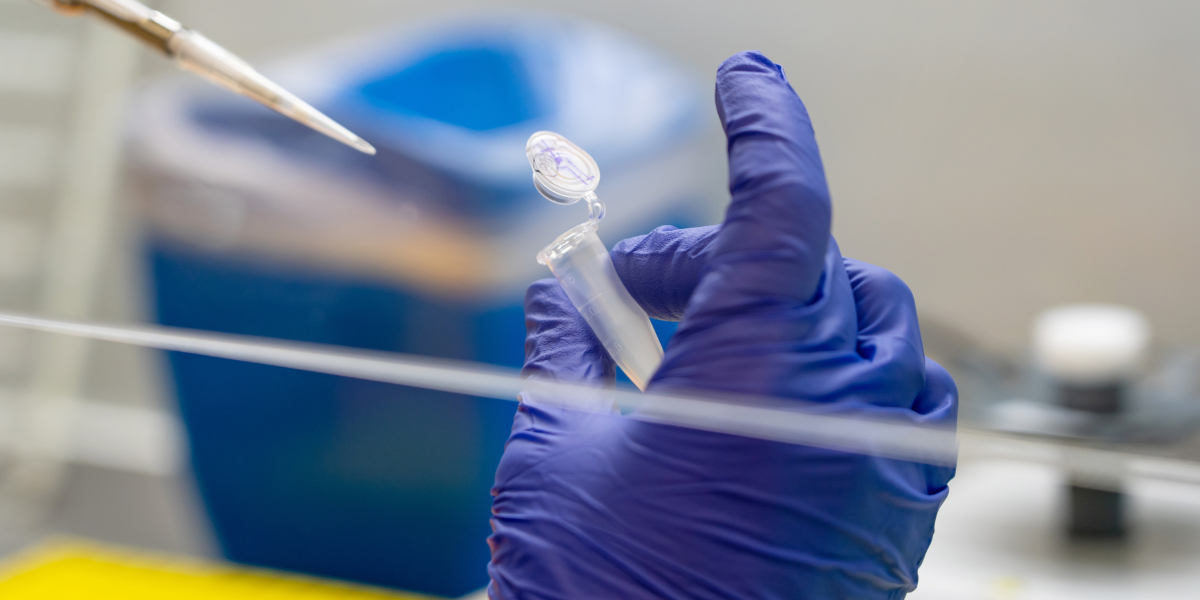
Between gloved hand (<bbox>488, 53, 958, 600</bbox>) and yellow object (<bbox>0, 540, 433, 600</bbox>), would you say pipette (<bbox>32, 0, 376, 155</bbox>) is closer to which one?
gloved hand (<bbox>488, 53, 958, 600</bbox>)

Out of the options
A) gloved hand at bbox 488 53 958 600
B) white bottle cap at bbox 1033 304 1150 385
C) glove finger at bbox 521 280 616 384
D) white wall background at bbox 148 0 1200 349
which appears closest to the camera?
gloved hand at bbox 488 53 958 600

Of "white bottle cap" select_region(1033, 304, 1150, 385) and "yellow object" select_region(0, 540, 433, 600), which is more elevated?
"white bottle cap" select_region(1033, 304, 1150, 385)

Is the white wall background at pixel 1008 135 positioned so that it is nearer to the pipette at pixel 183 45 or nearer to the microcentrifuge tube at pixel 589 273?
the microcentrifuge tube at pixel 589 273

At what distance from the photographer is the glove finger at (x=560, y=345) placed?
15.4 inches

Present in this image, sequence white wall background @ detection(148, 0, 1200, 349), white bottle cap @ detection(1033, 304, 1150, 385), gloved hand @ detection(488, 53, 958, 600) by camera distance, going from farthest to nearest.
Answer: white wall background @ detection(148, 0, 1200, 349)
white bottle cap @ detection(1033, 304, 1150, 385)
gloved hand @ detection(488, 53, 958, 600)

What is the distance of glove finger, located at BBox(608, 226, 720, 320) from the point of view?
1.30 ft

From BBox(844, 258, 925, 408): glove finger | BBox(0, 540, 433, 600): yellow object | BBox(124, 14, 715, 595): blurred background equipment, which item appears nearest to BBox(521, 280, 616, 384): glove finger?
BBox(844, 258, 925, 408): glove finger

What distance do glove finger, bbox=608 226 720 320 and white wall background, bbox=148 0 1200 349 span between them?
0.31 metres

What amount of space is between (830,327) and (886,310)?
58 millimetres

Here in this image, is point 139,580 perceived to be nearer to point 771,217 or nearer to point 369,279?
point 369,279

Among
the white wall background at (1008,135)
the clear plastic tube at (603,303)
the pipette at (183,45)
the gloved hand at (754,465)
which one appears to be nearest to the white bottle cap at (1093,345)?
the white wall background at (1008,135)

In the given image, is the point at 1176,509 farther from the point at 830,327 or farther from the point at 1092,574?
the point at 830,327

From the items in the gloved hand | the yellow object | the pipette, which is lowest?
the yellow object

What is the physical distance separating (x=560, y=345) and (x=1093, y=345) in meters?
0.42
